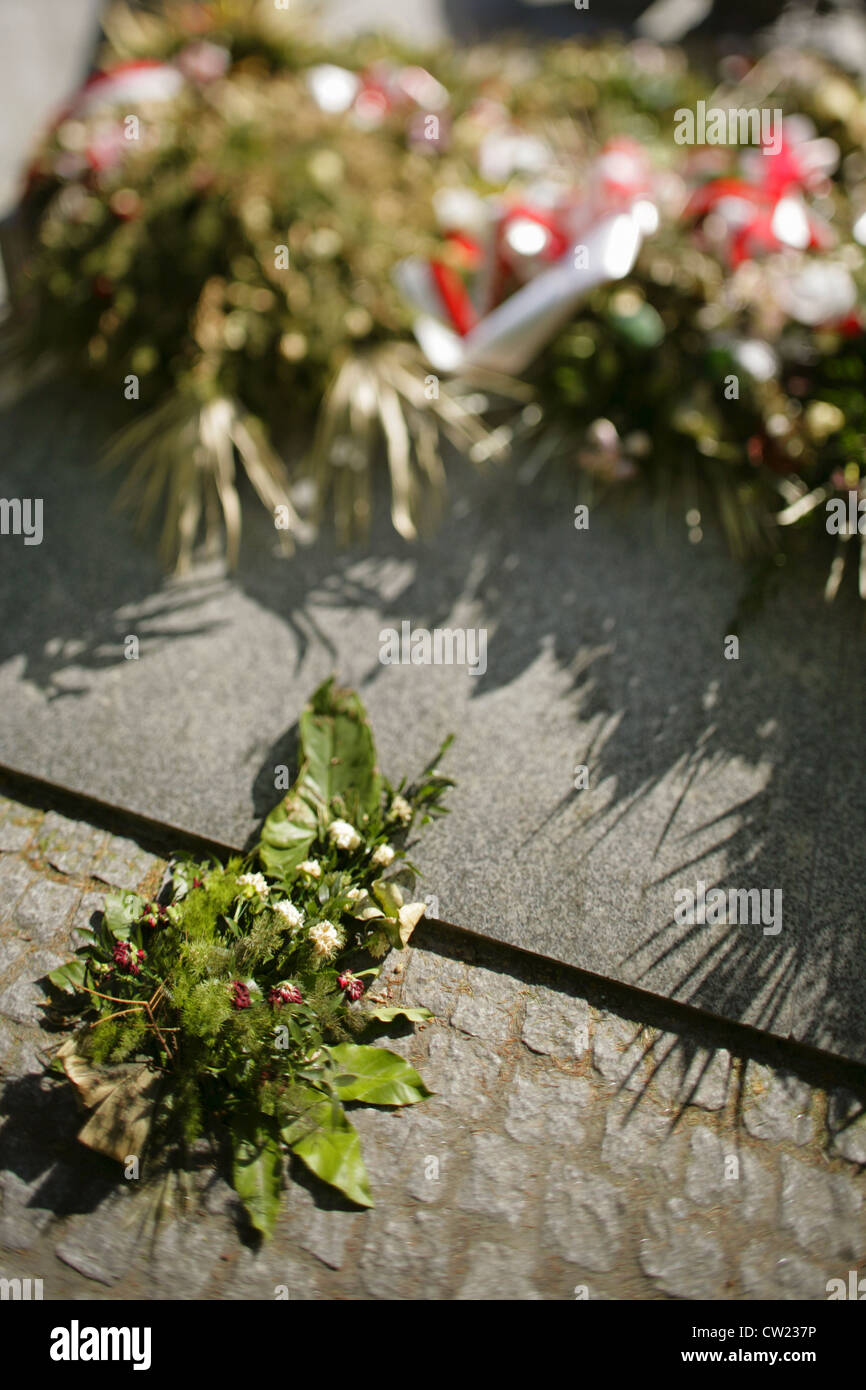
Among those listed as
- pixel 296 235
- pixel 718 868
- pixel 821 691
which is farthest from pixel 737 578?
pixel 296 235

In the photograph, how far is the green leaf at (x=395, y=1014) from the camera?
2186mm

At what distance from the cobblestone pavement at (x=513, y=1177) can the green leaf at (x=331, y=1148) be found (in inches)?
1.7

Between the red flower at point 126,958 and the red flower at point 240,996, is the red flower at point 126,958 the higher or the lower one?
the higher one

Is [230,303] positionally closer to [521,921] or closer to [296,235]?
[296,235]

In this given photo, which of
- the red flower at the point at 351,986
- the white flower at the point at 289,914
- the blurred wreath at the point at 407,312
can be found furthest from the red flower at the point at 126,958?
the blurred wreath at the point at 407,312

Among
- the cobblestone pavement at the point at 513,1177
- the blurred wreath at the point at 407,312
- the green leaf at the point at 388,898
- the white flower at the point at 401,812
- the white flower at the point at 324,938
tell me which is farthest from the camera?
the blurred wreath at the point at 407,312

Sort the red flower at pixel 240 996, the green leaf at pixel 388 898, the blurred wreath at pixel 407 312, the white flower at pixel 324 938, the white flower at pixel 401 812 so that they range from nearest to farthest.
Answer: the red flower at pixel 240 996, the white flower at pixel 324 938, the green leaf at pixel 388 898, the white flower at pixel 401 812, the blurred wreath at pixel 407 312

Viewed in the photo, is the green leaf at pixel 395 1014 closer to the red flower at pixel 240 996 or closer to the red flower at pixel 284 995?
the red flower at pixel 284 995

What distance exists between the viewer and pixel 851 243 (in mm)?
3172

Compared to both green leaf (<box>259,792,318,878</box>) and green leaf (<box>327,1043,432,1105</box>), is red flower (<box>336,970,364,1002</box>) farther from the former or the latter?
green leaf (<box>259,792,318,878</box>)

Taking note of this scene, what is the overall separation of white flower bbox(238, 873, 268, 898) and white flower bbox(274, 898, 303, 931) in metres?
0.06

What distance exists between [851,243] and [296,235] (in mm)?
1879

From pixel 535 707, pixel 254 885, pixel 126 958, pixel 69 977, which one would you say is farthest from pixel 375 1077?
pixel 535 707

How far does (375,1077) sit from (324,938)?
33cm
